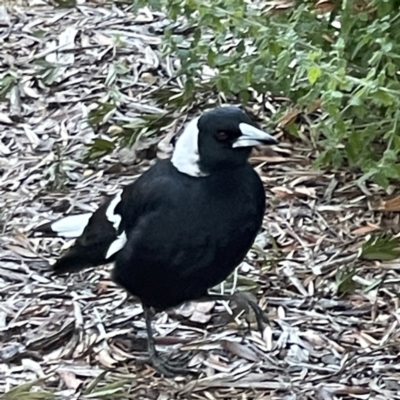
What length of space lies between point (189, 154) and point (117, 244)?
12.5 inches

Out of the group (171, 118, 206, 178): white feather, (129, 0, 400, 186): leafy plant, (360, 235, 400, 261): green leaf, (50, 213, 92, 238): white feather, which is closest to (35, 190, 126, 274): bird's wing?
(50, 213, 92, 238): white feather

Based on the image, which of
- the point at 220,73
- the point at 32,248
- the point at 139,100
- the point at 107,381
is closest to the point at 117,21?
the point at 139,100

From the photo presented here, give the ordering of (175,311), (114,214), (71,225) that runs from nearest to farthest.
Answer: (114,214) < (175,311) < (71,225)

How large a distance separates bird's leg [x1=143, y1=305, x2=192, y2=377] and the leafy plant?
2.22ft

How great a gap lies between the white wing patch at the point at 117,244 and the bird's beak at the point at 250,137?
1.33ft

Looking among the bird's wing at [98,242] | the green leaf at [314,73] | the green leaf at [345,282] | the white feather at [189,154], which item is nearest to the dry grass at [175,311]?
the green leaf at [345,282]

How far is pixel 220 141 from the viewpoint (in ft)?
8.55

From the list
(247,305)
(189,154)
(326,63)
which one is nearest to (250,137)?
(189,154)

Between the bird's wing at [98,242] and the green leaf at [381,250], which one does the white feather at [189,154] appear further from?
the green leaf at [381,250]

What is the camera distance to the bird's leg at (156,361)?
2.83 metres

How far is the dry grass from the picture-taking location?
279cm

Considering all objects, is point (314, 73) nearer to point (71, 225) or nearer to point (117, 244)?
point (117, 244)

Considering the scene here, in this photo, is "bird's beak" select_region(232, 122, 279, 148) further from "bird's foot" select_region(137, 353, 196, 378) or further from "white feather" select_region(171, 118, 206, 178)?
"bird's foot" select_region(137, 353, 196, 378)

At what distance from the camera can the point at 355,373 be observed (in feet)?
9.11
